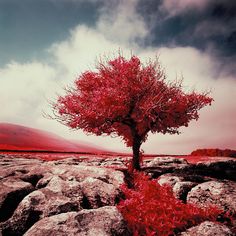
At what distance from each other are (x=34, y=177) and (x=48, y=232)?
7.83 metres

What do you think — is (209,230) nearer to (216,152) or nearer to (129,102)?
(129,102)

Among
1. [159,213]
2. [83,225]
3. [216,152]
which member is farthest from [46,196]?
[216,152]

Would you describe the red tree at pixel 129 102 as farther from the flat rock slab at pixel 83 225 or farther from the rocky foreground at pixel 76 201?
the flat rock slab at pixel 83 225

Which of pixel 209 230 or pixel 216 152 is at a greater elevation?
pixel 216 152

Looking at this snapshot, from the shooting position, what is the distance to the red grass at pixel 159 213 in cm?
938

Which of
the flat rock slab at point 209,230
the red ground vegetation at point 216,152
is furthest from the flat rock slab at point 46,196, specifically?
the red ground vegetation at point 216,152

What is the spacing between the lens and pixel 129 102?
1689 cm

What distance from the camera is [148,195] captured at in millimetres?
12562

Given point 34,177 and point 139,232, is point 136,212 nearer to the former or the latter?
point 139,232

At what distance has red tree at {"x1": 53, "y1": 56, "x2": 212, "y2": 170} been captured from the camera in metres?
16.3

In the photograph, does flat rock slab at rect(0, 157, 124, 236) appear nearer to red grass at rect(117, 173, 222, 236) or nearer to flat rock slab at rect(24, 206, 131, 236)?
red grass at rect(117, 173, 222, 236)

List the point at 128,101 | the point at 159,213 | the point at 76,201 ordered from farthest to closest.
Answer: the point at 128,101 < the point at 76,201 < the point at 159,213

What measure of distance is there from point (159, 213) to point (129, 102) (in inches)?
324

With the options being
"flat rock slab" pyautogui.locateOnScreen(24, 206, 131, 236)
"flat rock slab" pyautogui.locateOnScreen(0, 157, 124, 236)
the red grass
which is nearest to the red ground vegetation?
"flat rock slab" pyautogui.locateOnScreen(0, 157, 124, 236)
